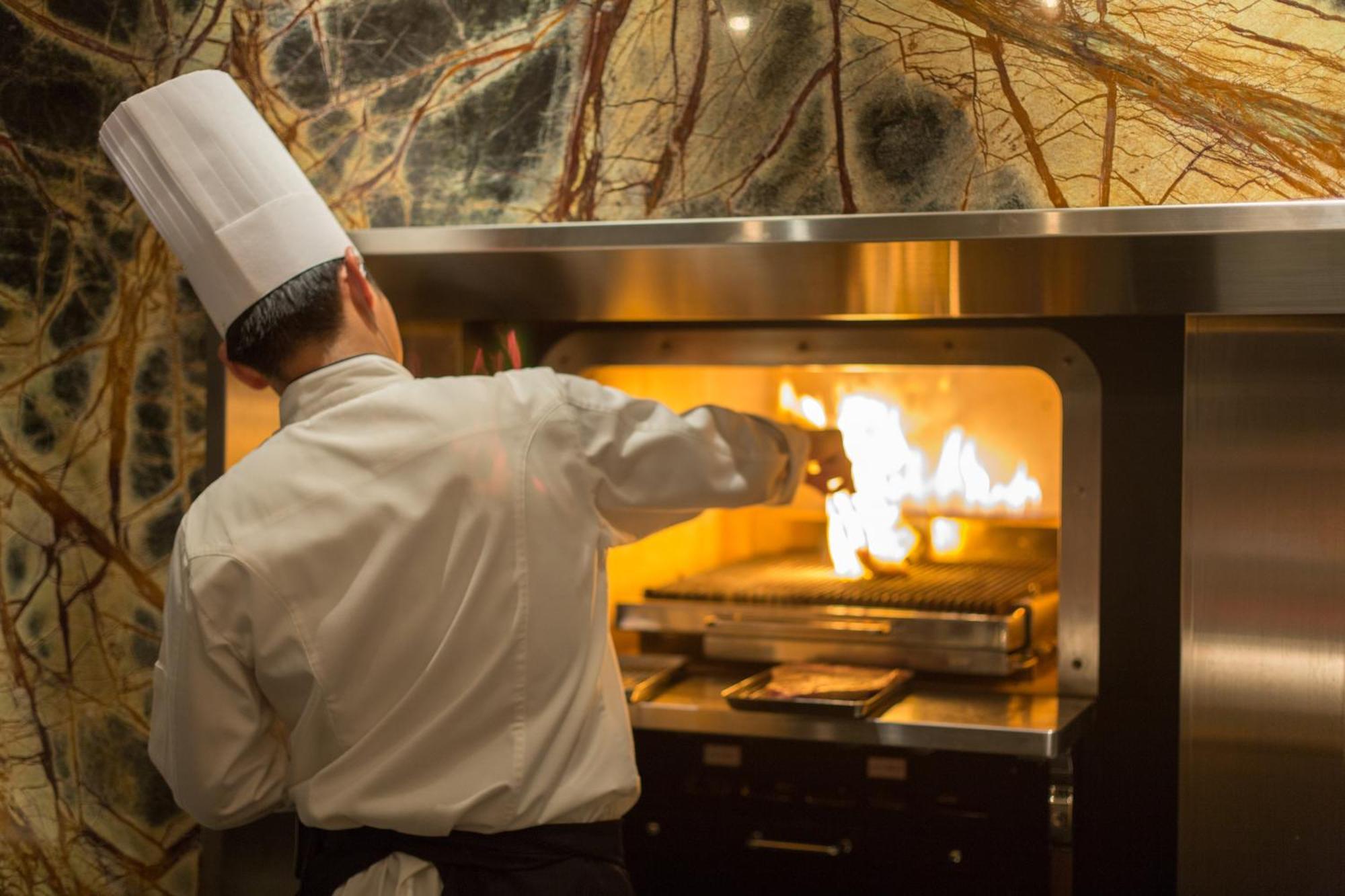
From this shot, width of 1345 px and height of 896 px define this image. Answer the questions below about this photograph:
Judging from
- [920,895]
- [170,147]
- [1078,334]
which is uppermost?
[170,147]

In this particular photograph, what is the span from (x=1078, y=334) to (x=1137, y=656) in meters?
0.44

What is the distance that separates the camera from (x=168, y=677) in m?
1.49

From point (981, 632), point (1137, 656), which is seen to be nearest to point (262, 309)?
point (981, 632)

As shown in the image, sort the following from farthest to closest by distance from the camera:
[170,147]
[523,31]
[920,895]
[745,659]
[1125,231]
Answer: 1. [745,659]
2. [920,895]
3. [523,31]
4. [170,147]
5. [1125,231]

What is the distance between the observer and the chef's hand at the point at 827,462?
191 centimetres

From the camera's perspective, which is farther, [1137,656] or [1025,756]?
[1137,656]

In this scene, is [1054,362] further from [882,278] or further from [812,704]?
[812,704]

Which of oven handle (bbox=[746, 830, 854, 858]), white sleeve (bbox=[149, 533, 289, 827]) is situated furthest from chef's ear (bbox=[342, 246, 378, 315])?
oven handle (bbox=[746, 830, 854, 858])

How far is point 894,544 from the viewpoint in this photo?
2.32m

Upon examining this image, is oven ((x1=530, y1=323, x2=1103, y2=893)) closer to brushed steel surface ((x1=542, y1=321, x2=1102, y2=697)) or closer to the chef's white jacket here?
brushed steel surface ((x1=542, y1=321, x2=1102, y2=697))

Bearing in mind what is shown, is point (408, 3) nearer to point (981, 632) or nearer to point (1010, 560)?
point (981, 632)

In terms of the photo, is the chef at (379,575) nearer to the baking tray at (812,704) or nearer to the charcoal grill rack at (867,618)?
the baking tray at (812,704)

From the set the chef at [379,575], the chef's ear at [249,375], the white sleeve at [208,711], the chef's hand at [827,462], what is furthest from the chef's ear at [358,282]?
the chef's hand at [827,462]

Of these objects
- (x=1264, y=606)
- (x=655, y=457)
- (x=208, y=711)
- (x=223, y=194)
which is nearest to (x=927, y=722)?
(x=1264, y=606)
